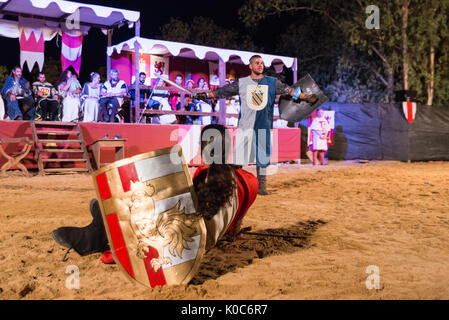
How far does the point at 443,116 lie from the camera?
16.2 meters

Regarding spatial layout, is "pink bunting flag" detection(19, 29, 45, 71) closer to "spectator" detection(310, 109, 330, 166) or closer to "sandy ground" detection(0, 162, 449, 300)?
"sandy ground" detection(0, 162, 449, 300)

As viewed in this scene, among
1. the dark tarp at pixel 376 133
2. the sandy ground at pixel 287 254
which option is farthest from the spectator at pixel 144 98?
the sandy ground at pixel 287 254

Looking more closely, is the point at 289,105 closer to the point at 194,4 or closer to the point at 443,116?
the point at 443,116

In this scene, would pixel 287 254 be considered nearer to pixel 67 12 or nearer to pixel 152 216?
pixel 152 216

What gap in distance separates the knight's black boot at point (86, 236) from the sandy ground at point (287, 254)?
0.09 m

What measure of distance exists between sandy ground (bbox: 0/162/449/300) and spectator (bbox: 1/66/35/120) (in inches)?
178

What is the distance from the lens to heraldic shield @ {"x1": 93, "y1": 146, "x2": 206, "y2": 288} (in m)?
2.56

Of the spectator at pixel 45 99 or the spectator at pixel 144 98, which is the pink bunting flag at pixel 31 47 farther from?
the spectator at pixel 144 98

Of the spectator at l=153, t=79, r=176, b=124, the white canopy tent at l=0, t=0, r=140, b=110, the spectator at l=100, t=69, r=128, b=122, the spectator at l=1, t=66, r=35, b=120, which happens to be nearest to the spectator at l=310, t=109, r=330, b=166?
the spectator at l=153, t=79, r=176, b=124

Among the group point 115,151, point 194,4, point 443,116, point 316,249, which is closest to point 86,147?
point 115,151

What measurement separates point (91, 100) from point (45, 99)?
115cm

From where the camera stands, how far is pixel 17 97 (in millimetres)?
10742
